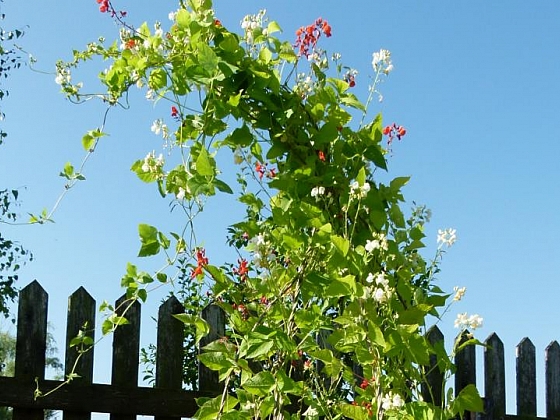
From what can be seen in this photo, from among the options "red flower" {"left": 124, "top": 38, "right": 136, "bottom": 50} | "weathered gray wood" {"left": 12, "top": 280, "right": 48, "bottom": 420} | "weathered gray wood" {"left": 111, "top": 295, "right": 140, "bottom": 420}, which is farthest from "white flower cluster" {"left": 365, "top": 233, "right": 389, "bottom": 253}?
"weathered gray wood" {"left": 12, "top": 280, "right": 48, "bottom": 420}

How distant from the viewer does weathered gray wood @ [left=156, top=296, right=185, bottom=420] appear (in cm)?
383

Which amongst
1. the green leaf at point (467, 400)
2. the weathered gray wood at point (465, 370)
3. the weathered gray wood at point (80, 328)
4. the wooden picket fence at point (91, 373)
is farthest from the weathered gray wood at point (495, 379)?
the green leaf at point (467, 400)

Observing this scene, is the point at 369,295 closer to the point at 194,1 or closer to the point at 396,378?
the point at 396,378

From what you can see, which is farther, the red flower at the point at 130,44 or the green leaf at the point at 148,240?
the red flower at the point at 130,44

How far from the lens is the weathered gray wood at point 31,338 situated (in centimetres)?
366

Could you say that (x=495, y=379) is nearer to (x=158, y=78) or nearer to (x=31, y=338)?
(x=31, y=338)

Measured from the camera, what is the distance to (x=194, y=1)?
2.25 metres

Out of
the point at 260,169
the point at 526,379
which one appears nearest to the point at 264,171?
the point at 260,169

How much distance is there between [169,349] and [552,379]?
2.55 m

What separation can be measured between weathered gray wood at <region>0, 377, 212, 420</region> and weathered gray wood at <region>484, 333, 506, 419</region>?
1.77m

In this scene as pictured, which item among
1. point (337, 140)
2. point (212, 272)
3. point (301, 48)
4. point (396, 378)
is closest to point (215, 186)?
point (212, 272)

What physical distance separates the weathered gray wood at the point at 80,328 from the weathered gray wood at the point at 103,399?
0.19ft

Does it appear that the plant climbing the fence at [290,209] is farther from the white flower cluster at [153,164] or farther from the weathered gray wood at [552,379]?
the weathered gray wood at [552,379]

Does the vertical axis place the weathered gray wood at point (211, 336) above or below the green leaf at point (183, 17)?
below
